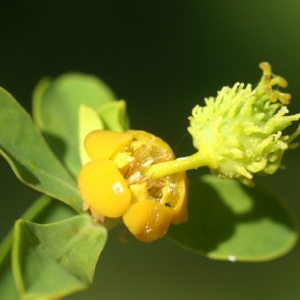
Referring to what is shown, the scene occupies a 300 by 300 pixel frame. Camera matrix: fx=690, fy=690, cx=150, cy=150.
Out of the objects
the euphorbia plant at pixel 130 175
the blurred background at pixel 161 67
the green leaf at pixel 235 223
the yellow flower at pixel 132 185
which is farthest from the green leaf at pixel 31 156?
the blurred background at pixel 161 67

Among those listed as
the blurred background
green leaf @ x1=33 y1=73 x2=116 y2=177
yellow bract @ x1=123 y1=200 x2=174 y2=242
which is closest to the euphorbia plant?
yellow bract @ x1=123 y1=200 x2=174 y2=242

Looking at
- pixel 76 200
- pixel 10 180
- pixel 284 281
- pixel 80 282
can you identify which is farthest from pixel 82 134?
pixel 284 281

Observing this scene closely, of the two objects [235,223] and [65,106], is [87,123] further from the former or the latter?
[235,223]

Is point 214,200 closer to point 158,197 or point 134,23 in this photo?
point 158,197

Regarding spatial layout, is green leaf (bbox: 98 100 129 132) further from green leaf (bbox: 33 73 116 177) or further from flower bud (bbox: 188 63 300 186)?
flower bud (bbox: 188 63 300 186)

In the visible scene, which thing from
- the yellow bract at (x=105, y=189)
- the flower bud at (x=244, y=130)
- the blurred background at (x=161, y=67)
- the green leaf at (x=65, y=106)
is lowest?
the blurred background at (x=161, y=67)

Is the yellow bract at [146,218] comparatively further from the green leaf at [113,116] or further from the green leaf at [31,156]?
the green leaf at [113,116]
